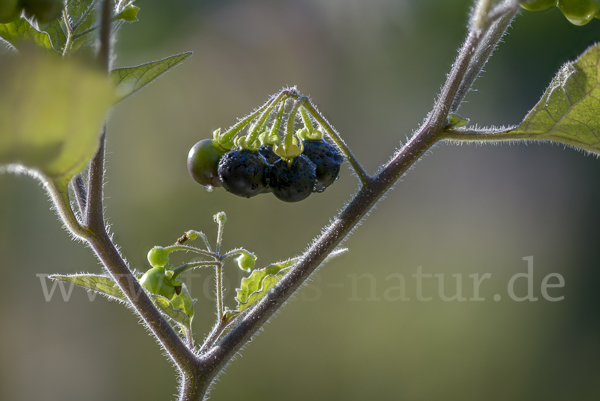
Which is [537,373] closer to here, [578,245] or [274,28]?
[578,245]

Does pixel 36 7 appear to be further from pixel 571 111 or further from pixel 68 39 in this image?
pixel 571 111

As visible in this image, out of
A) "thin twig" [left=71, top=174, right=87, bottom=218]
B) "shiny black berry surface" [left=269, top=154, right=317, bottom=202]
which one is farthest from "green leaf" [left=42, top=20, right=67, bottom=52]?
"shiny black berry surface" [left=269, top=154, right=317, bottom=202]

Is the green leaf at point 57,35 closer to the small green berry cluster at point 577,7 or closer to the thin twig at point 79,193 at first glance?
the thin twig at point 79,193

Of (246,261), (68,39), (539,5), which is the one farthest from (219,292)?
(539,5)

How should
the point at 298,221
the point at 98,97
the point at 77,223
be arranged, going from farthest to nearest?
the point at 298,221
the point at 77,223
the point at 98,97

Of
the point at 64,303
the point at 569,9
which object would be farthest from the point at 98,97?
the point at 64,303

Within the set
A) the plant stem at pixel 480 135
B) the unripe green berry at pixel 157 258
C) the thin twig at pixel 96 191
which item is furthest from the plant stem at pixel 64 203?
the plant stem at pixel 480 135
